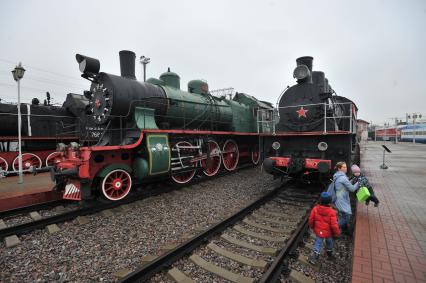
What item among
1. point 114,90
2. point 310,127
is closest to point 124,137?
point 114,90

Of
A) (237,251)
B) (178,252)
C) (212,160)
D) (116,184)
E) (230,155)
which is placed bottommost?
(237,251)

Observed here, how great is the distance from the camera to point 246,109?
40.0ft

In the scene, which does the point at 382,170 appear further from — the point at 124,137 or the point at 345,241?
the point at 124,137

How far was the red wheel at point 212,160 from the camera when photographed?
891 centimetres

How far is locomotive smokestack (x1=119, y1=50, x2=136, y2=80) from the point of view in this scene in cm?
764

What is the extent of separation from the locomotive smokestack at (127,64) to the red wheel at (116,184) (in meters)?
3.12

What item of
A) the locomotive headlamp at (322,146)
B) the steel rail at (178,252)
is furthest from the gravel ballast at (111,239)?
the locomotive headlamp at (322,146)

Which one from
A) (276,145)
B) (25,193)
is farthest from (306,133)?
(25,193)

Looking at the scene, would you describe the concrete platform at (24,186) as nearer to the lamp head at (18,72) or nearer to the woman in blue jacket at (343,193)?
the lamp head at (18,72)

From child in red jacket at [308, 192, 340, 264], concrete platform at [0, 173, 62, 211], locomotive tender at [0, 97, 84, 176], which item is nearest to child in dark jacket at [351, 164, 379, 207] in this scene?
child in red jacket at [308, 192, 340, 264]

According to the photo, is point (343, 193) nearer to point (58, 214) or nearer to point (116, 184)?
point (116, 184)

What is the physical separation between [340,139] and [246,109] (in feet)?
20.0

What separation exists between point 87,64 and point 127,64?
1.28 metres

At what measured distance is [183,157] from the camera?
7.95m
